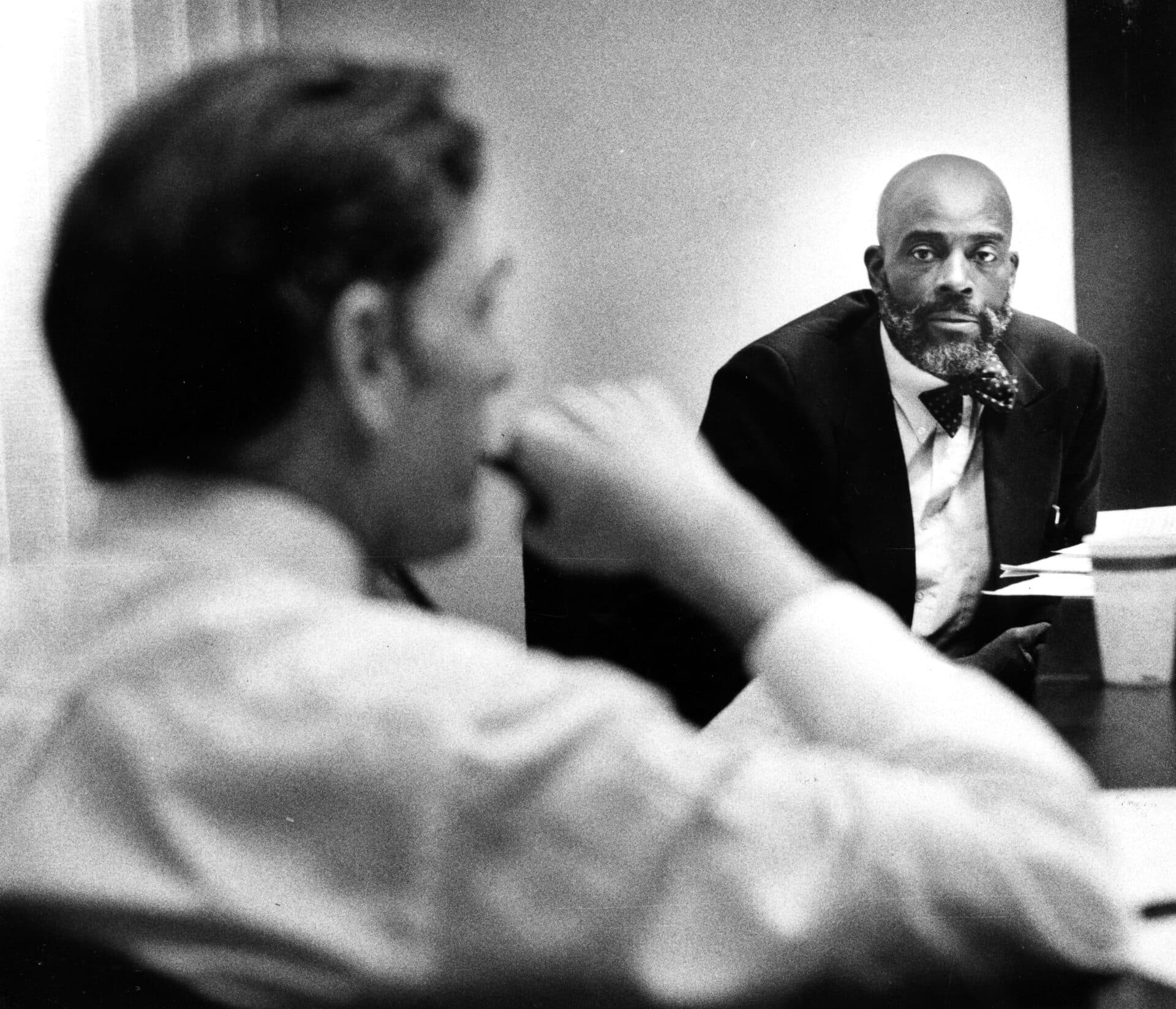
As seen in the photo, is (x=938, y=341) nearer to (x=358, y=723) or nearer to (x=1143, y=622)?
(x=1143, y=622)

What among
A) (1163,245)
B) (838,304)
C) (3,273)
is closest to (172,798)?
(3,273)

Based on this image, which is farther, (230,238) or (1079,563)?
(1079,563)

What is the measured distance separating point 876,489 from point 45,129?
831 millimetres

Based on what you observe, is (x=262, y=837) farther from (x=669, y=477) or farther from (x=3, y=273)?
(x=3, y=273)

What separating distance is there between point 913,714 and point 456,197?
293 millimetres

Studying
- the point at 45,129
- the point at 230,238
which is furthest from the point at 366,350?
the point at 45,129

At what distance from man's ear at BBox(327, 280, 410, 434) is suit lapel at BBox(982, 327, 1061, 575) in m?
0.80

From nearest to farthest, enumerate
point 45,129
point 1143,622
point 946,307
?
1. point 45,129
2. point 1143,622
3. point 946,307

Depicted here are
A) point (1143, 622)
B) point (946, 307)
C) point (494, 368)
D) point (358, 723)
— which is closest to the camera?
point (358, 723)

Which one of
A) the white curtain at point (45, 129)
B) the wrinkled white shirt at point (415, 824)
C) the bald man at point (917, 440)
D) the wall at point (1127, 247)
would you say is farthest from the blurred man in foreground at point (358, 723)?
the wall at point (1127, 247)

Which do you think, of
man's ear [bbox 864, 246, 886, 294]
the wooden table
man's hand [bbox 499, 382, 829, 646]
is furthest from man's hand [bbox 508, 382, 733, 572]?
man's ear [bbox 864, 246, 886, 294]

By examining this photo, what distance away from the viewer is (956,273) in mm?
1051

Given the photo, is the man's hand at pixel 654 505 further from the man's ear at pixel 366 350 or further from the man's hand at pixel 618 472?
the man's ear at pixel 366 350

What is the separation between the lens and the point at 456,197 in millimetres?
455
